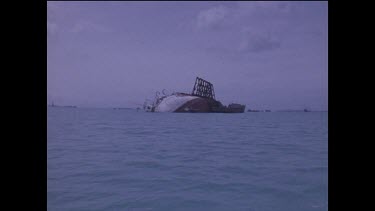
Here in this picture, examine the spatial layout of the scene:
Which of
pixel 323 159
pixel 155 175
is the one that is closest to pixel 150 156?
pixel 155 175

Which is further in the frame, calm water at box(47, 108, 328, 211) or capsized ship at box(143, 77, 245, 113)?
capsized ship at box(143, 77, 245, 113)

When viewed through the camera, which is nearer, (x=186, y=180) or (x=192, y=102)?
(x=186, y=180)

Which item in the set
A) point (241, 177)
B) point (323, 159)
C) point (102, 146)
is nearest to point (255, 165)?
point (241, 177)

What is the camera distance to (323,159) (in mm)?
15766

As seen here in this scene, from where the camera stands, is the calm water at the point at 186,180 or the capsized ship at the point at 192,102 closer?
the calm water at the point at 186,180
